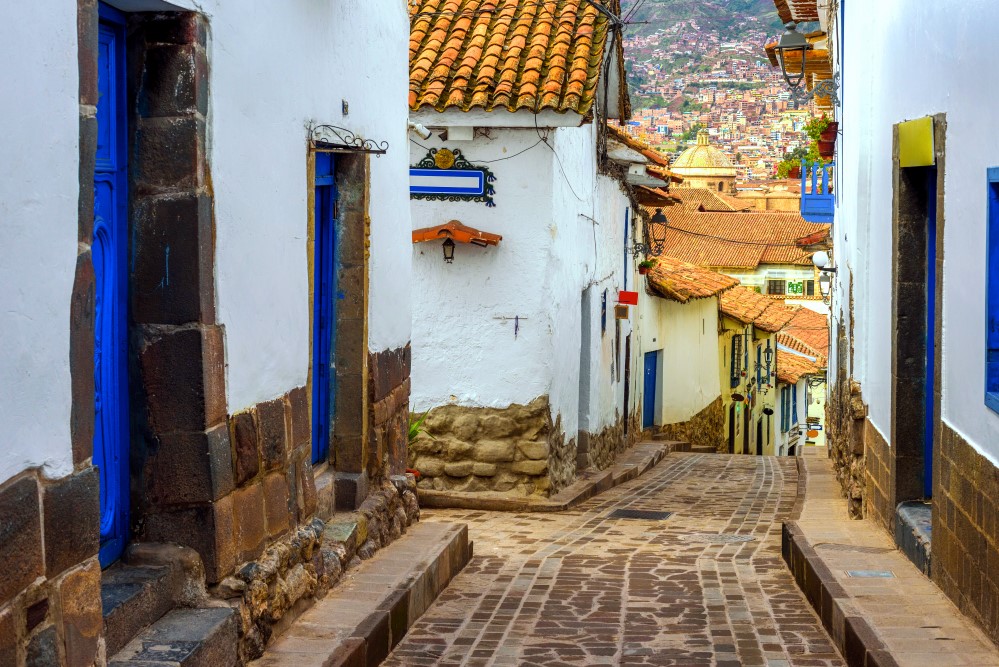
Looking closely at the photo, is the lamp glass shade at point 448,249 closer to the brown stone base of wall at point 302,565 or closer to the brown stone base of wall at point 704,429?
the brown stone base of wall at point 302,565

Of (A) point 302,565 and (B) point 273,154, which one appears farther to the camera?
(A) point 302,565

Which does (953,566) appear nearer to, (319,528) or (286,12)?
(319,528)

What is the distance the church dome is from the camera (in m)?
100

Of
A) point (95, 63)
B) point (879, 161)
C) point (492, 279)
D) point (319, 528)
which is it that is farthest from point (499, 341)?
point (95, 63)

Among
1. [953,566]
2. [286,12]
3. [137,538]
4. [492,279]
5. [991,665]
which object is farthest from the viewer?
[492,279]

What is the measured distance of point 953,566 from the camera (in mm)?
6109

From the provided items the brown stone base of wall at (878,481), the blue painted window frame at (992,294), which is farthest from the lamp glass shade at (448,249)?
the blue painted window frame at (992,294)

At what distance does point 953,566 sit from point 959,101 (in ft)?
7.27

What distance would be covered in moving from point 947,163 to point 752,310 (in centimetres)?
2496

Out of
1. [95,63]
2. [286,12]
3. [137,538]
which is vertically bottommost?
[137,538]

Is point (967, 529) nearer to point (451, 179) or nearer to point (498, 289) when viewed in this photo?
point (498, 289)

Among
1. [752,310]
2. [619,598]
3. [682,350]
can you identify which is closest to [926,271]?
[619,598]

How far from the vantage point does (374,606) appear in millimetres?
6016

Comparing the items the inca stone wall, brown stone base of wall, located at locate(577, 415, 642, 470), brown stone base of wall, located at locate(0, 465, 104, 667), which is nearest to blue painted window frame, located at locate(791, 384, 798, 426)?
brown stone base of wall, located at locate(577, 415, 642, 470)
